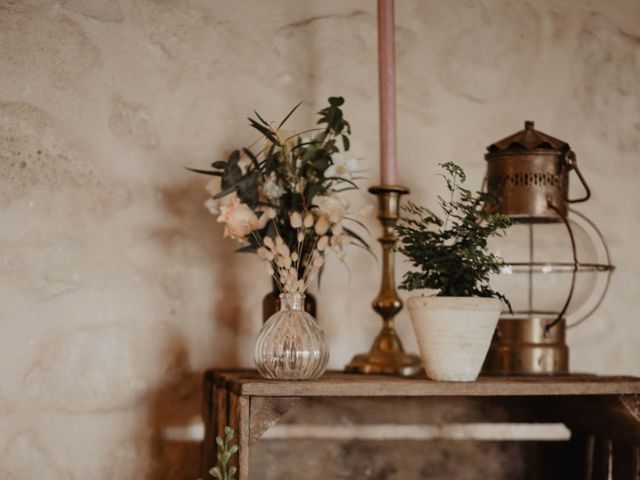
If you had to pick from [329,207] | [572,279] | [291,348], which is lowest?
[291,348]

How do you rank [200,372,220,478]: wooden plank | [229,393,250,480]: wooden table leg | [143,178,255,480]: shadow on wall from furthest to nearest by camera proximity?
[143,178,255,480]: shadow on wall < [200,372,220,478]: wooden plank < [229,393,250,480]: wooden table leg

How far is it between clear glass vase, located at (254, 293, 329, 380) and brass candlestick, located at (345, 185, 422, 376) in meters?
0.21

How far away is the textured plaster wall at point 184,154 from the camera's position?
1354 mm

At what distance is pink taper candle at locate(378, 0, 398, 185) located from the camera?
134cm

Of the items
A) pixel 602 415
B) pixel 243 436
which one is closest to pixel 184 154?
pixel 243 436

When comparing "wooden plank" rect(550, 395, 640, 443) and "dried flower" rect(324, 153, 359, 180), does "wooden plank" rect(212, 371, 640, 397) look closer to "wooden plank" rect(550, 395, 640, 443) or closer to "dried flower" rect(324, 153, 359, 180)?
"wooden plank" rect(550, 395, 640, 443)

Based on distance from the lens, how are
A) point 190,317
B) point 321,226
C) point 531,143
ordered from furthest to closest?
point 190,317 < point 531,143 < point 321,226

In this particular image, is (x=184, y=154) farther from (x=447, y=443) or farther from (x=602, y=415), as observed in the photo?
(x=602, y=415)

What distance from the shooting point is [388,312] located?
4.44 feet

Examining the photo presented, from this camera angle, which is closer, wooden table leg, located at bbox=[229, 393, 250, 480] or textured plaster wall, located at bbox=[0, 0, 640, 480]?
wooden table leg, located at bbox=[229, 393, 250, 480]

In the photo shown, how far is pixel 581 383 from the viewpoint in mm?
1103

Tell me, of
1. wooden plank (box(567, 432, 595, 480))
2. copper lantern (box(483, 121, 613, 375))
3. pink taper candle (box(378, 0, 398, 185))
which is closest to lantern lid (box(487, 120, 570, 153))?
copper lantern (box(483, 121, 613, 375))

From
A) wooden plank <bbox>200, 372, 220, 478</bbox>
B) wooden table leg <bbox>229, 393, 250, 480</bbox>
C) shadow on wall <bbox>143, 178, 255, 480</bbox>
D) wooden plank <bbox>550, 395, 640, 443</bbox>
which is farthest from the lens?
shadow on wall <bbox>143, 178, 255, 480</bbox>

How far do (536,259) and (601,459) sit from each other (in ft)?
1.25
